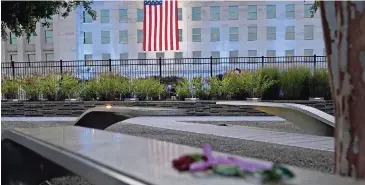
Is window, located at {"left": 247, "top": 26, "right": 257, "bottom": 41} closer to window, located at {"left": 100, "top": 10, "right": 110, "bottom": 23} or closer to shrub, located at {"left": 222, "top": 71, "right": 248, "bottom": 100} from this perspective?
window, located at {"left": 100, "top": 10, "right": 110, "bottom": 23}

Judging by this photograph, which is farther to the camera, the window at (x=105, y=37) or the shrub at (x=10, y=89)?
the window at (x=105, y=37)

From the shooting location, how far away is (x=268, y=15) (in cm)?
4612

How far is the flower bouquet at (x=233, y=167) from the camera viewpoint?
1820 mm

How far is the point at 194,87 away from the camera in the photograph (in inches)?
521

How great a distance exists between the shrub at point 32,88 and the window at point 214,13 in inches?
1347

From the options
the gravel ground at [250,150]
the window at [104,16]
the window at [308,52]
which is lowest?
the gravel ground at [250,150]

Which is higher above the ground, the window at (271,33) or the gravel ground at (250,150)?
the window at (271,33)

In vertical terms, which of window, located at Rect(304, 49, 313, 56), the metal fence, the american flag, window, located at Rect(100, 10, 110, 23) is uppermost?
window, located at Rect(100, 10, 110, 23)

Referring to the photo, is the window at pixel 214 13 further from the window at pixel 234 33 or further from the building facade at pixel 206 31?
the window at pixel 234 33

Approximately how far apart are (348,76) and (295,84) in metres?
10.5

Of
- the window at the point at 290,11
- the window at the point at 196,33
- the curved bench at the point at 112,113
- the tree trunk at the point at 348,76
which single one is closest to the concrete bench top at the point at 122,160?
the tree trunk at the point at 348,76

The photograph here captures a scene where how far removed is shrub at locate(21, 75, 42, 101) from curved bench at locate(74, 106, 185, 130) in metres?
8.27

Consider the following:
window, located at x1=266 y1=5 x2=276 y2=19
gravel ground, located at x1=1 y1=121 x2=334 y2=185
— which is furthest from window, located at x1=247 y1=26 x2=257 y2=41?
gravel ground, located at x1=1 y1=121 x2=334 y2=185

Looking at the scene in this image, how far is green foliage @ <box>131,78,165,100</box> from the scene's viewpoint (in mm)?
13297
